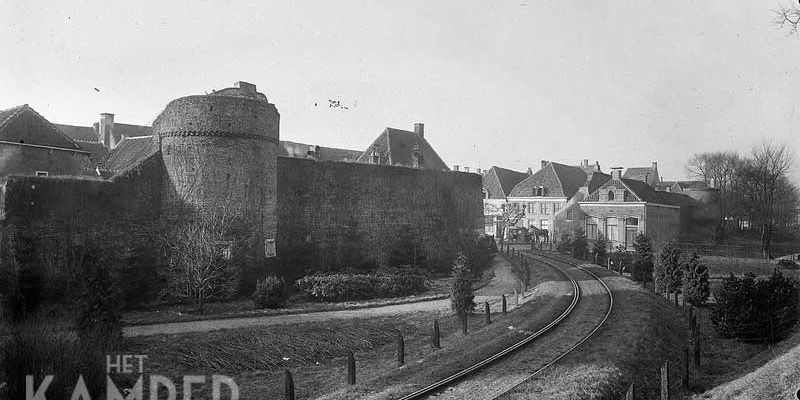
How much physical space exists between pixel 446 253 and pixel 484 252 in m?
3.33

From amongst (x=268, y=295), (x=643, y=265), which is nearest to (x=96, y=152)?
(x=268, y=295)

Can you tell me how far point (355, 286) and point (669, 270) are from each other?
15.4 m

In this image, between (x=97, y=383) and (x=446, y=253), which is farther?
(x=446, y=253)

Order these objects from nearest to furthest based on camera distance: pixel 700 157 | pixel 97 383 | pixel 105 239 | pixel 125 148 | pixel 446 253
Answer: pixel 97 383, pixel 105 239, pixel 125 148, pixel 446 253, pixel 700 157

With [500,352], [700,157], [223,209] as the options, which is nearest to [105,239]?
[223,209]

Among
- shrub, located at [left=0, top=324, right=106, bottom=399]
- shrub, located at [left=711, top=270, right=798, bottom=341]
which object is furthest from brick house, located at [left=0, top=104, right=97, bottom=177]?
shrub, located at [left=711, top=270, right=798, bottom=341]

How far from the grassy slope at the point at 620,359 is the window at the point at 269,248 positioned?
50.3 ft

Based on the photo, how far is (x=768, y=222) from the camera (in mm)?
39500

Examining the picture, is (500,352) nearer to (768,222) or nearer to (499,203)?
(768,222)

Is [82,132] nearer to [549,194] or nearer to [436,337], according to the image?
[436,337]

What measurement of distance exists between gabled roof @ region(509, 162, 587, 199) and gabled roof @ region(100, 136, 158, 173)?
137 feet

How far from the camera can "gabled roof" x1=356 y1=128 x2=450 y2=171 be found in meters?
42.9

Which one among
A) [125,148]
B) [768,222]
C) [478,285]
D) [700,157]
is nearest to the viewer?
[478,285]

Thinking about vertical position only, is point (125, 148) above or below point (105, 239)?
above
